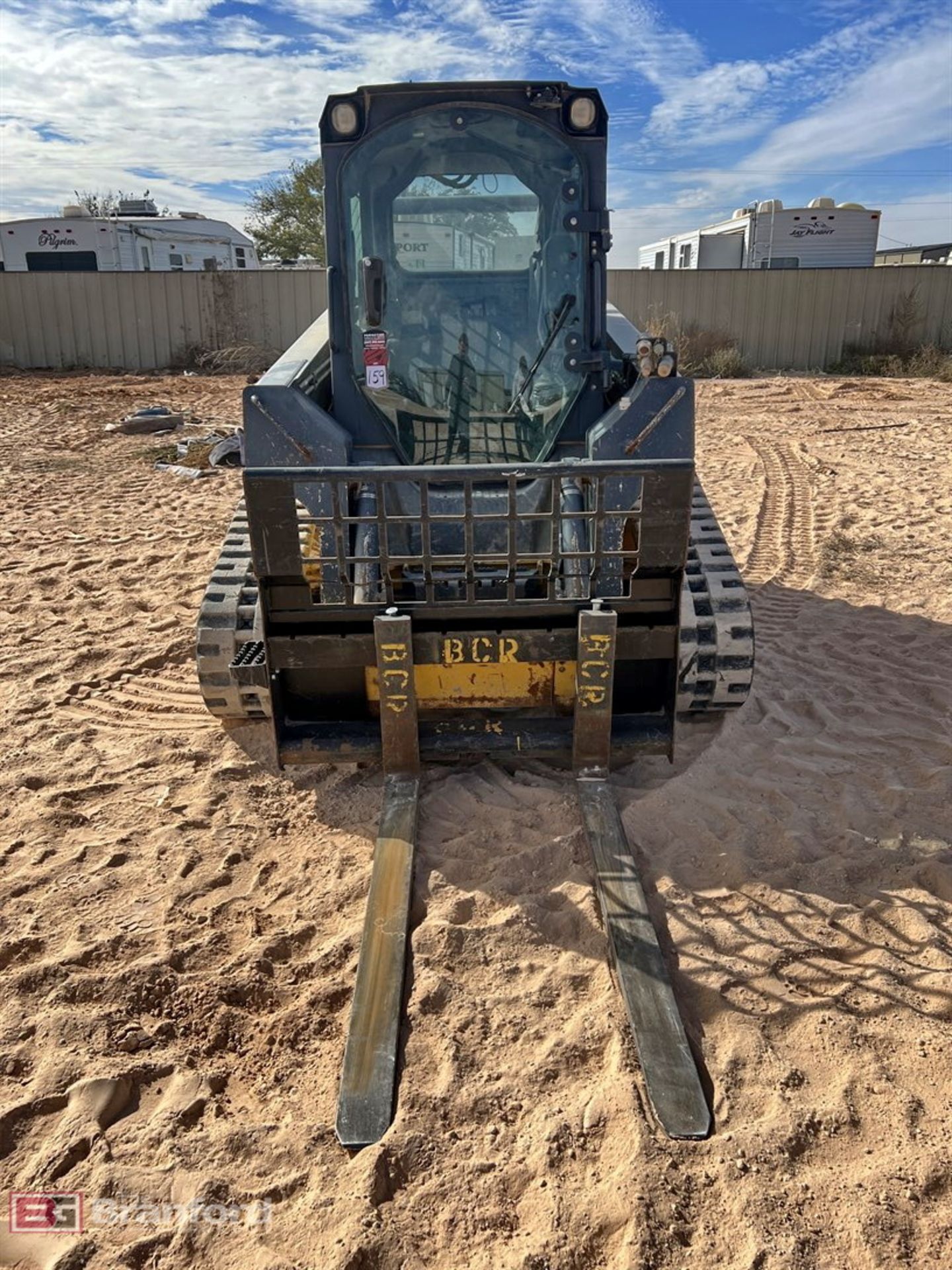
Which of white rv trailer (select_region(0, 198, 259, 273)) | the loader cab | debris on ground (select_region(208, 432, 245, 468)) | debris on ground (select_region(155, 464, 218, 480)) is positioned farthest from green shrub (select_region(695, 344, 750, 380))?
the loader cab

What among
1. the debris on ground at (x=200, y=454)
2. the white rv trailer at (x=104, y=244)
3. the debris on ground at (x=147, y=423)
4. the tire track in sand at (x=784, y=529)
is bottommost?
the tire track in sand at (x=784, y=529)

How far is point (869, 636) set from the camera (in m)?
5.48

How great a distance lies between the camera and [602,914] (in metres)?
3.06

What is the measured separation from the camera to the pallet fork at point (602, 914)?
2406 millimetres

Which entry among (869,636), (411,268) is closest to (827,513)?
(869,636)

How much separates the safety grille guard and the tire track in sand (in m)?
3.15

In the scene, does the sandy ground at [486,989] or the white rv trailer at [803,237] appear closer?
the sandy ground at [486,989]

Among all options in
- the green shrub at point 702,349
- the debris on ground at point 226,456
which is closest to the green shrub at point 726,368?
the green shrub at point 702,349

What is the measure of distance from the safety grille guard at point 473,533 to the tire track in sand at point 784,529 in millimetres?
3153

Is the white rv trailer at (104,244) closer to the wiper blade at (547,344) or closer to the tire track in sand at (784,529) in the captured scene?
the tire track in sand at (784,529)

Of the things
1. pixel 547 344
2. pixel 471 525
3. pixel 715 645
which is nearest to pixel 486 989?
pixel 471 525

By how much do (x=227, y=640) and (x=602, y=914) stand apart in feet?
6.72

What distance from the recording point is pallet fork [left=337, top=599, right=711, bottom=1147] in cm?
241

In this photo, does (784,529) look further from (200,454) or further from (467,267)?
(200,454)
